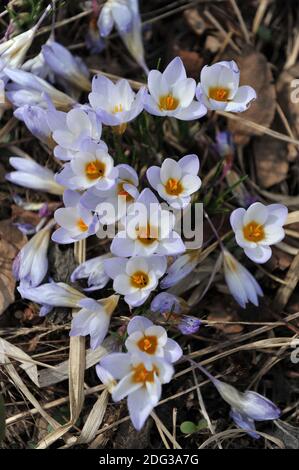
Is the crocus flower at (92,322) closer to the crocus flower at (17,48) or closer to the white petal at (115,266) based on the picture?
the white petal at (115,266)

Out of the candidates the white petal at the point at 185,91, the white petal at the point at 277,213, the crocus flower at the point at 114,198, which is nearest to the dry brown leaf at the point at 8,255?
the crocus flower at the point at 114,198

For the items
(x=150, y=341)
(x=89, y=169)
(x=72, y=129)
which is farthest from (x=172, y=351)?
(x=72, y=129)

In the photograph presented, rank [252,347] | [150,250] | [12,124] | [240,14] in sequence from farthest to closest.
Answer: [240,14], [12,124], [252,347], [150,250]

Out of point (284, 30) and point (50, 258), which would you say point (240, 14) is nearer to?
point (284, 30)

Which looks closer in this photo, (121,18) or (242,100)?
(242,100)

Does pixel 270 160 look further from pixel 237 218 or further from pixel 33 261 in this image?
pixel 33 261

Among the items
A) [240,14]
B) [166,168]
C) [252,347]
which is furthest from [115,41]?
Answer: [252,347]
